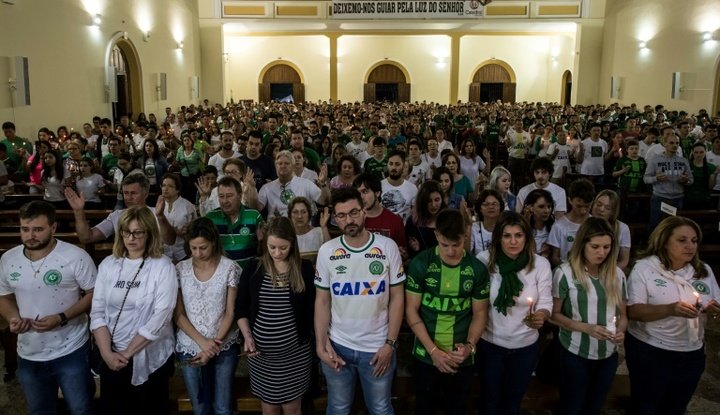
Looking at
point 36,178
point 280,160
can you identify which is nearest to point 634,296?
point 280,160

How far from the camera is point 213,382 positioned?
3.41 meters

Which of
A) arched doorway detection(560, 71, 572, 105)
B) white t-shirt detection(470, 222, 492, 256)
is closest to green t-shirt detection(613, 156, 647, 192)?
white t-shirt detection(470, 222, 492, 256)

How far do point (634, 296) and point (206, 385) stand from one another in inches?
104

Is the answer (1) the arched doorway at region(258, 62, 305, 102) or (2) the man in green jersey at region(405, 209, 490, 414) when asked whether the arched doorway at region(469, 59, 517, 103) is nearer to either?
(1) the arched doorway at region(258, 62, 305, 102)

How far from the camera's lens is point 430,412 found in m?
3.34

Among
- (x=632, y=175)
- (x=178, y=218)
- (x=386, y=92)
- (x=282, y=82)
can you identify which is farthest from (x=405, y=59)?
(x=178, y=218)

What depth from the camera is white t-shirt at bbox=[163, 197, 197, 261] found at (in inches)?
186

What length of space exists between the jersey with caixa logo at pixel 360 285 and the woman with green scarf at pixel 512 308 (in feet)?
1.95

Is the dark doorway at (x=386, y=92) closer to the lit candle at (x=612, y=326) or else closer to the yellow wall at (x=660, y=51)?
the yellow wall at (x=660, y=51)

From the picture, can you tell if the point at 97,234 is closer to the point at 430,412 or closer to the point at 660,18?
the point at 430,412

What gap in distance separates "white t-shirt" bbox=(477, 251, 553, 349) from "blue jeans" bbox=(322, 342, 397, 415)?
0.64m

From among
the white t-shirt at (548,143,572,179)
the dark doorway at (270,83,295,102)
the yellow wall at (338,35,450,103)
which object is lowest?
the white t-shirt at (548,143,572,179)

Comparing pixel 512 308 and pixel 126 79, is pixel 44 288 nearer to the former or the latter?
pixel 512 308

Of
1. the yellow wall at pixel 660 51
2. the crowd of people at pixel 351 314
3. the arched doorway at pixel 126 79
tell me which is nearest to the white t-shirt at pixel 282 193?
the crowd of people at pixel 351 314
